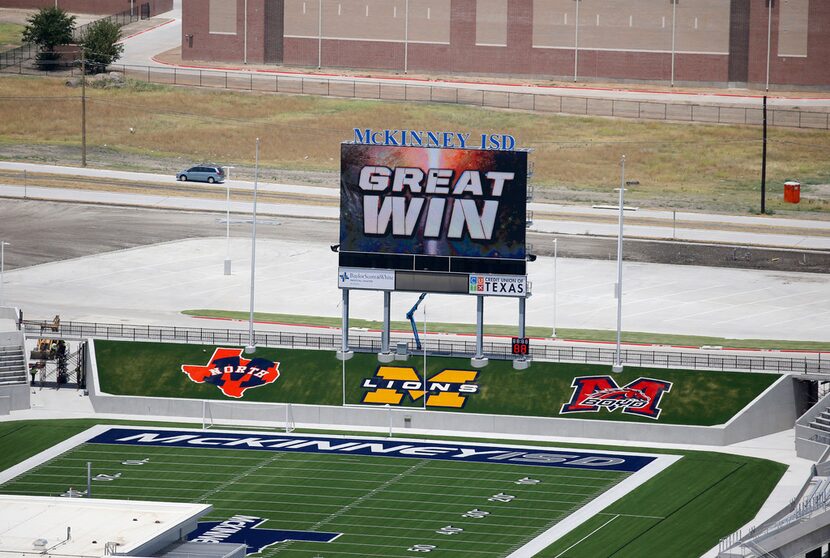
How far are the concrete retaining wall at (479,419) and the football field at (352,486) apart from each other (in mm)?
2607

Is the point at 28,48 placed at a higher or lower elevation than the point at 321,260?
higher

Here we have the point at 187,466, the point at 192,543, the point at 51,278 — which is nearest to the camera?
the point at 192,543

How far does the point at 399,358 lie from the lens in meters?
96.2

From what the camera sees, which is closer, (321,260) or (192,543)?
(192,543)

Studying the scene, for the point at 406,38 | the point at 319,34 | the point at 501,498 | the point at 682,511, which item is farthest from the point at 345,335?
the point at 319,34

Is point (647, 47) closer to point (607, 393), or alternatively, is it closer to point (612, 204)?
point (612, 204)

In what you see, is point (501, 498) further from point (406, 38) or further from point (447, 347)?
point (406, 38)

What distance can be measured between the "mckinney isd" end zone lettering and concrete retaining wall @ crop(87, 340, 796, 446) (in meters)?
2.33

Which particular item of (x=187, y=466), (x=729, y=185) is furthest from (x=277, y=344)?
(x=729, y=185)

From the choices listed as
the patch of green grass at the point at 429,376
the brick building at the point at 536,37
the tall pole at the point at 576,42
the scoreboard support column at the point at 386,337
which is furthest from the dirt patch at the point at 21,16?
the scoreboard support column at the point at 386,337

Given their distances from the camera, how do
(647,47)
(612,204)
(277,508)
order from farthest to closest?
(647,47) → (612,204) → (277,508)

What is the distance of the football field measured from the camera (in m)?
76.9

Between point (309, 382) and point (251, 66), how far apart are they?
3313 inches

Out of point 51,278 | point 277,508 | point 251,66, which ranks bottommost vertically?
point 277,508
